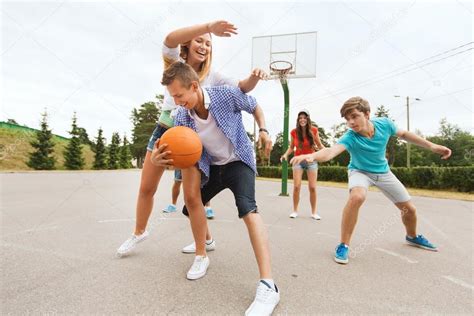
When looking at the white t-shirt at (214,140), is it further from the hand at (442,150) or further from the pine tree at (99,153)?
the pine tree at (99,153)

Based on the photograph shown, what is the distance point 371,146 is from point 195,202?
1938 millimetres

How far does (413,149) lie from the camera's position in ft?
169

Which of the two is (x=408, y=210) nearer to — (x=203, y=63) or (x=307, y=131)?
(x=307, y=131)

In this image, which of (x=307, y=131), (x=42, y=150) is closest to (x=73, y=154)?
(x=42, y=150)

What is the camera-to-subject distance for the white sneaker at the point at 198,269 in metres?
2.23

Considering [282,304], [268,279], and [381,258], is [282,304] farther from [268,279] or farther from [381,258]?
[381,258]

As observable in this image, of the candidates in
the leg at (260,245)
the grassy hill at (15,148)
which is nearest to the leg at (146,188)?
the leg at (260,245)

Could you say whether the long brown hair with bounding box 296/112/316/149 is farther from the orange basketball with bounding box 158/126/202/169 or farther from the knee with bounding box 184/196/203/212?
the orange basketball with bounding box 158/126/202/169

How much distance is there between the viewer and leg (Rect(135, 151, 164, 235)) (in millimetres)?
2547

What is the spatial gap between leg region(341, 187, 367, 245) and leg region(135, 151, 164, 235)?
1.83 meters

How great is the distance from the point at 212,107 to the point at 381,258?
88.0 inches

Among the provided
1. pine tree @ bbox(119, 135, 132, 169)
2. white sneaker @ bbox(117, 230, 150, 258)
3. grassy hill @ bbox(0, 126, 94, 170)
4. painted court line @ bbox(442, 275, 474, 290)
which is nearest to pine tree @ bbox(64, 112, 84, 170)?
grassy hill @ bbox(0, 126, 94, 170)

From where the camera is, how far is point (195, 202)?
2.31 metres

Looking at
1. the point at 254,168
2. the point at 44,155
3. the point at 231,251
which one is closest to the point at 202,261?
the point at 231,251
